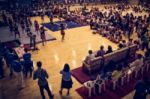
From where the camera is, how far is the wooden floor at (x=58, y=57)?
11.2m

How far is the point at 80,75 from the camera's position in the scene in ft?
42.4

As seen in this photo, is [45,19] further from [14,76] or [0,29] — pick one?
[14,76]

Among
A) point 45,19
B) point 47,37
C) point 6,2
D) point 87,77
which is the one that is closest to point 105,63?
point 87,77

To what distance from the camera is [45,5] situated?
33156 millimetres

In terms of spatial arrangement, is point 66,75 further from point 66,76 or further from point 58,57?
point 58,57

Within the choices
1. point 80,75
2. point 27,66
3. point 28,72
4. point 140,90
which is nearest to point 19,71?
point 27,66

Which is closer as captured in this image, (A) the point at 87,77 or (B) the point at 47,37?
(A) the point at 87,77

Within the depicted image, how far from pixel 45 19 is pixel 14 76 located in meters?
15.0

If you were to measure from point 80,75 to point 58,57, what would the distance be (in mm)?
3138

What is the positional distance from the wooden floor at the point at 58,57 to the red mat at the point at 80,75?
0.33m

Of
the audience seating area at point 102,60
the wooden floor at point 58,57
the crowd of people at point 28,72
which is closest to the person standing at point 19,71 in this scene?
the crowd of people at point 28,72

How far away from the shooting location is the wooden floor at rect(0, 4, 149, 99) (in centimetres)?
1118

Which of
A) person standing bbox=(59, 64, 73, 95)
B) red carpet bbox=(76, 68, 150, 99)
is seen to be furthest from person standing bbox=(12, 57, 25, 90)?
red carpet bbox=(76, 68, 150, 99)

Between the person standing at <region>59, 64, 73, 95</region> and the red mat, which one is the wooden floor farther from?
the person standing at <region>59, 64, 73, 95</region>
